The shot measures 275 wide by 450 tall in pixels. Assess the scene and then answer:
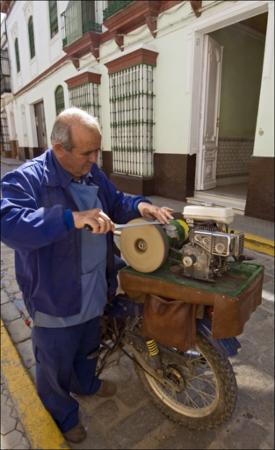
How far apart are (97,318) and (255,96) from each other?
28.3ft

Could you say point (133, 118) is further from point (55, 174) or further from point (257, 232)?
point (55, 174)

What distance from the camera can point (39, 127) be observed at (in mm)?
16031

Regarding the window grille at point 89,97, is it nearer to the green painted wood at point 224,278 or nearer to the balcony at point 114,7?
the balcony at point 114,7

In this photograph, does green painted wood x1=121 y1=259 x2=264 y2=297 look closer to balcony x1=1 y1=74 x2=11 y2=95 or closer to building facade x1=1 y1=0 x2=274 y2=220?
building facade x1=1 y1=0 x2=274 y2=220

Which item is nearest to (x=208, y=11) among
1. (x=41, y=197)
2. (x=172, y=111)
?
(x=172, y=111)

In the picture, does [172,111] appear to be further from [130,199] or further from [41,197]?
[41,197]

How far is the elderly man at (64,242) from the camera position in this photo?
1182mm

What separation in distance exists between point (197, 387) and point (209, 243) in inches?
44.4

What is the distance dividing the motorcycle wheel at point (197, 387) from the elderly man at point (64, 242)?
48cm

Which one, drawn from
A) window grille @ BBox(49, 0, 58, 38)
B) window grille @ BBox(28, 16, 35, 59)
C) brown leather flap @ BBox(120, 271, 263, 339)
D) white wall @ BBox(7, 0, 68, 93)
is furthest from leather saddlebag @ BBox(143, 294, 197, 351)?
window grille @ BBox(28, 16, 35, 59)

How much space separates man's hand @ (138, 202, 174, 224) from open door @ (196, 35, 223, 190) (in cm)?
535

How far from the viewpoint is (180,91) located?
→ 6422 millimetres

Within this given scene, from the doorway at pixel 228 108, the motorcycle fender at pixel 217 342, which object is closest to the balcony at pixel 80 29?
the doorway at pixel 228 108

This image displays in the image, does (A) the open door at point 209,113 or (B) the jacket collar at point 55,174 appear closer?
(B) the jacket collar at point 55,174
